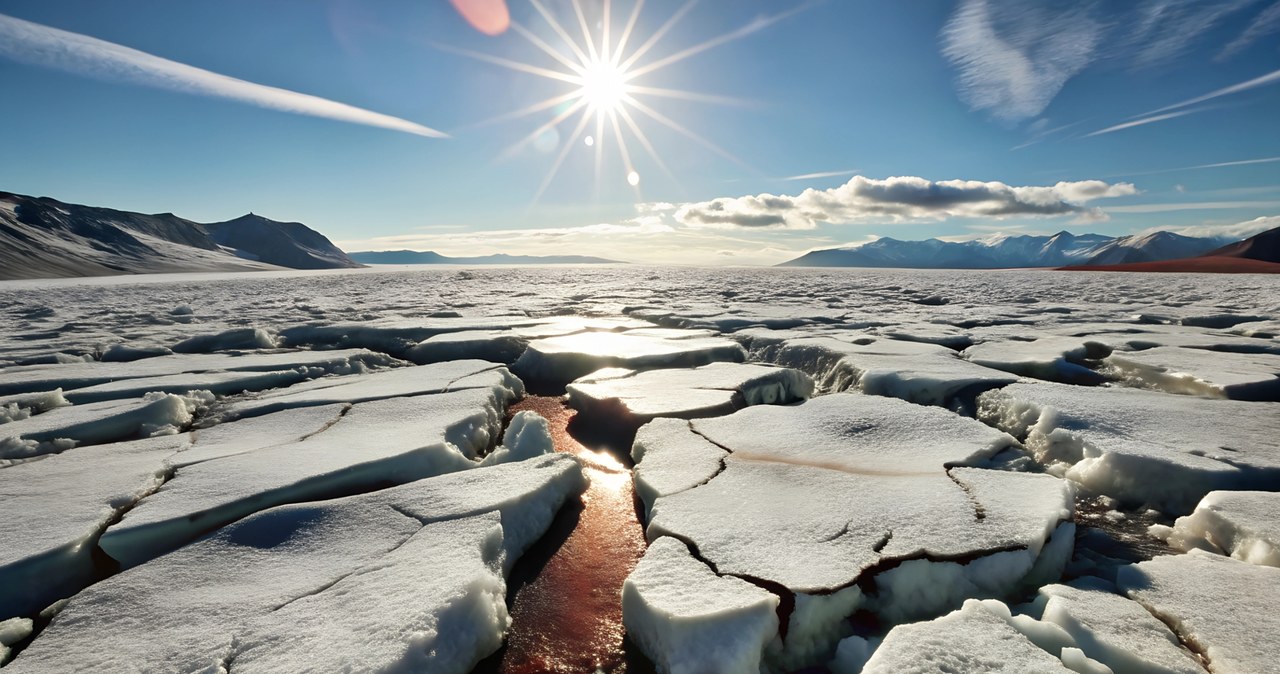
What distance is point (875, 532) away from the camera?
1582mm

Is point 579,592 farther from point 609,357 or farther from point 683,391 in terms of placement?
point 609,357

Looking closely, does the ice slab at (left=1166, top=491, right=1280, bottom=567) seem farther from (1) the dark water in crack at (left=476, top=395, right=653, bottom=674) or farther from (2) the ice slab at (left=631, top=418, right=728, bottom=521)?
(1) the dark water in crack at (left=476, top=395, right=653, bottom=674)

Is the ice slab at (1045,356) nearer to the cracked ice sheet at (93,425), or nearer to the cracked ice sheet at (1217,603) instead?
the cracked ice sheet at (1217,603)

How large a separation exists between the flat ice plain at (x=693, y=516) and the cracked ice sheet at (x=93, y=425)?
14mm

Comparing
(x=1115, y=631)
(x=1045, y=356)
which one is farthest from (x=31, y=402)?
(x=1045, y=356)

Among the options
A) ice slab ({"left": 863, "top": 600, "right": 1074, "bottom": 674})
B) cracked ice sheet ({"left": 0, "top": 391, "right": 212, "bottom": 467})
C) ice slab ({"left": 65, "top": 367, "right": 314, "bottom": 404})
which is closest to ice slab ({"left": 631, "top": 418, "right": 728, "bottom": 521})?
ice slab ({"left": 863, "top": 600, "right": 1074, "bottom": 674})

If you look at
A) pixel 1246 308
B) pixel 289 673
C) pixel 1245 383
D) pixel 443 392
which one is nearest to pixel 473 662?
pixel 289 673

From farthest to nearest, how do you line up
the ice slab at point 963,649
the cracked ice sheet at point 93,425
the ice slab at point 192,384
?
the ice slab at point 192,384
the cracked ice sheet at point 93,425
the ice slab at point 963,649

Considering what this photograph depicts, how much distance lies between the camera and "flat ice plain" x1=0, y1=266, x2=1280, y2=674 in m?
1.24

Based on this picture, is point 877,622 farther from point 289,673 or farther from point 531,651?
point 289,673

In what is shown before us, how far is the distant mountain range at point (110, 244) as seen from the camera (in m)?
37.8

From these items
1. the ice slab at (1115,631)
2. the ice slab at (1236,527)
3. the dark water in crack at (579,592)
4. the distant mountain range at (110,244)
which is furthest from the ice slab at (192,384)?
the distant mountain range at (110,244)

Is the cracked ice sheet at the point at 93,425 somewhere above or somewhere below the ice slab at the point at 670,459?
above

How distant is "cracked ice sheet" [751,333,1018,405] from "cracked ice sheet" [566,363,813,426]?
1.24ft
